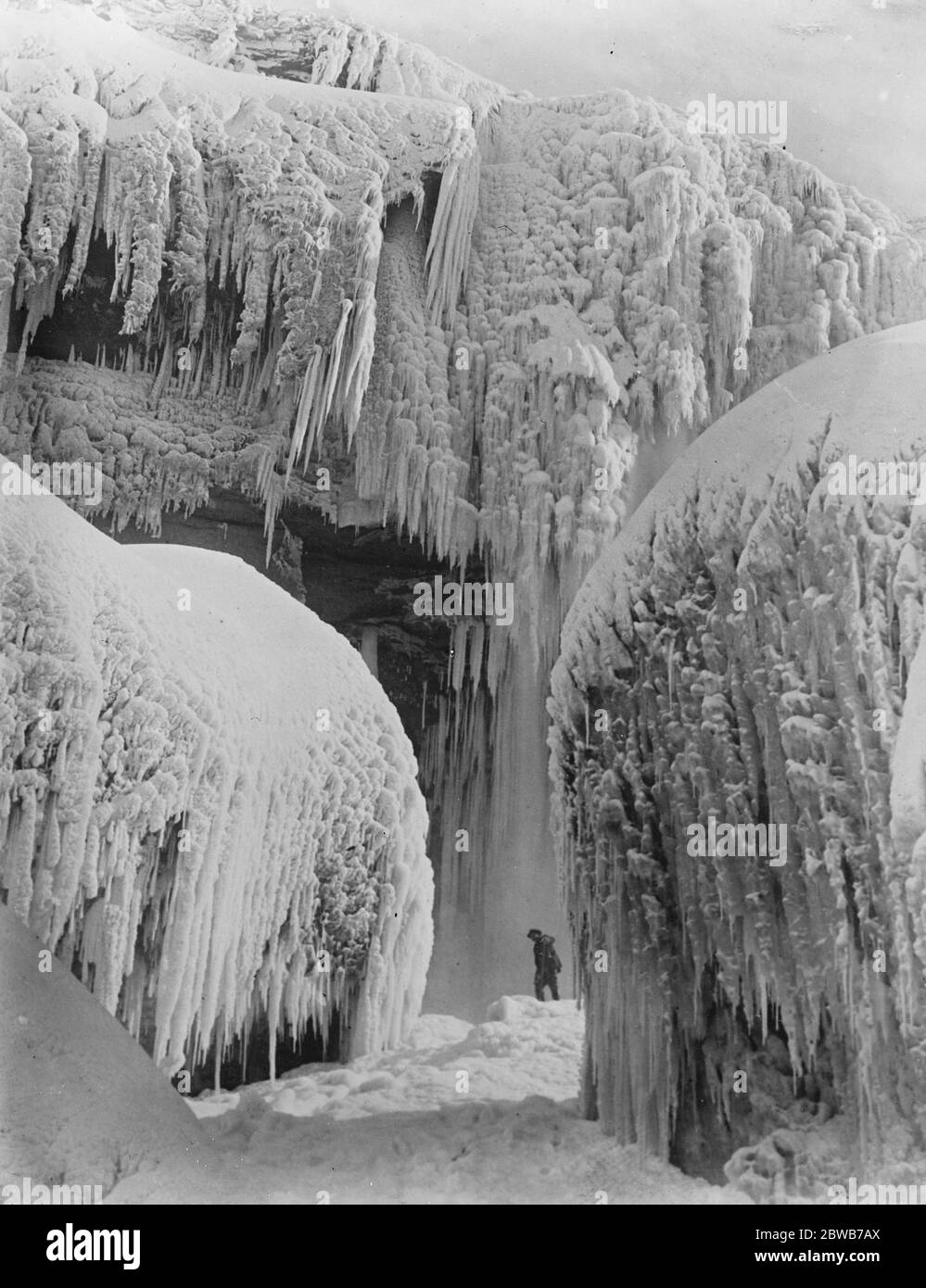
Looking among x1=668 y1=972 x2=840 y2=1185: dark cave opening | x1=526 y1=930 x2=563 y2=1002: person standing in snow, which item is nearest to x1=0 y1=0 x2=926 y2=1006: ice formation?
x1=526 y1=930 x2=563 y2=1002: person standing in snow

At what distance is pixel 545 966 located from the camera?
4.16 metres

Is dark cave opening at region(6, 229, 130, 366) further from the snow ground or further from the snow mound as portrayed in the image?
the snow ground

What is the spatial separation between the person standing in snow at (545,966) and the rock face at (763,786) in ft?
0.43

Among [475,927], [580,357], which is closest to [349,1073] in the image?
[475,927]

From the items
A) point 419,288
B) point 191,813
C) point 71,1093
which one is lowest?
point 71,1093

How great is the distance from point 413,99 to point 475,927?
3.42 m

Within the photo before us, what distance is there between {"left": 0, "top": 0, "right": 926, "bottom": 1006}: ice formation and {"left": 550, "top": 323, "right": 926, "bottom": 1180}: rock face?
1.14ft

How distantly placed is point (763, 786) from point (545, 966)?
3.51 ft

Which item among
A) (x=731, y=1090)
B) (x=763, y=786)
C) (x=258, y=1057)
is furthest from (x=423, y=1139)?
(x=763, y=786)

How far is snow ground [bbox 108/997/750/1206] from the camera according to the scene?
3986mm

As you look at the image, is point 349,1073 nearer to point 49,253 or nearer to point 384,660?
A: point 384,660

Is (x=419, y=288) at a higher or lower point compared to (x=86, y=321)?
higher

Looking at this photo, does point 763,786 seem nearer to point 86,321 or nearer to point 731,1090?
point 731,1090
